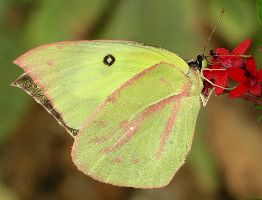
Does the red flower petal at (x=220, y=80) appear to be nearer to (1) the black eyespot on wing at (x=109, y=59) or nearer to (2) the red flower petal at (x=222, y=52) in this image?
(2) the red flower petal at (x=222, y=52)

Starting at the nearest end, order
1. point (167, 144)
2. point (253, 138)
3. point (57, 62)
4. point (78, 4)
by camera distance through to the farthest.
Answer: point (57, 62) → point (167, 144) → point (78, 4) → point (253, 138)

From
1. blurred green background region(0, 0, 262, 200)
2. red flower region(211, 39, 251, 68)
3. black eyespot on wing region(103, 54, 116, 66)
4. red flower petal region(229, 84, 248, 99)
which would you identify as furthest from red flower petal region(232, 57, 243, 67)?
blurred green background region(0, 0, 262, 200)

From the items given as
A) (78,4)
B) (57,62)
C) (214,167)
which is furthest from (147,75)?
(214,167)

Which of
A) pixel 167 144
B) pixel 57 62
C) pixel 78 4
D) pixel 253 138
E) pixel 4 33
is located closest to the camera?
pixel 57 62

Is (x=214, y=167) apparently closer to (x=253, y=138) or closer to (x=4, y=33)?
(x=253, y=138)

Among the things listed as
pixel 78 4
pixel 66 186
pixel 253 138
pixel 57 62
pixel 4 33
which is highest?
pixel 57 62

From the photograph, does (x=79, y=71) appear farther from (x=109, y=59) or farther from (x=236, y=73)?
(x=236, y=73)
